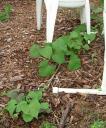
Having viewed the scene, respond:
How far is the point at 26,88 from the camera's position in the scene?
3586mm

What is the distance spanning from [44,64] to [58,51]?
0.57 ft

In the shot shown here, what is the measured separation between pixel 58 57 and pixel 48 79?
0.22 m

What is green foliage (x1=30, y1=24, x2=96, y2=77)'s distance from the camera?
369 cm

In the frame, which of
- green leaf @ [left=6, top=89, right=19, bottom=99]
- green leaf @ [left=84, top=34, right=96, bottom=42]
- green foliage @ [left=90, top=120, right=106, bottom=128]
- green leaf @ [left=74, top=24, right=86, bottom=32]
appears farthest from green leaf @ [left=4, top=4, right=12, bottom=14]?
green foliage @ [left=90, top=120, right=106, bottom=128]

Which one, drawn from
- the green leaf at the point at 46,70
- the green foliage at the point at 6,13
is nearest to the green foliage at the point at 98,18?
the green leaf at the point at 46,70

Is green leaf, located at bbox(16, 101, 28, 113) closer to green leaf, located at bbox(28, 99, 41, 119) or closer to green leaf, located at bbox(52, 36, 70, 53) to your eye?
green leaf, located at bbox(28, 99, 41, 119)

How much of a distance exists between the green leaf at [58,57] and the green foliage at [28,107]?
0.49 m

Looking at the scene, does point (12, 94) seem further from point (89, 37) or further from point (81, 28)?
point (81, 28)

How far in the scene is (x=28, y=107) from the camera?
10.4 feet

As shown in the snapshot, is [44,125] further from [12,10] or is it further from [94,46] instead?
[12,10]

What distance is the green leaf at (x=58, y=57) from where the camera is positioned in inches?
146

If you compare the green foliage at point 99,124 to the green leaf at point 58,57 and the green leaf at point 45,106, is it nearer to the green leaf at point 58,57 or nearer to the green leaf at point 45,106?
the green leaf at point 45,106

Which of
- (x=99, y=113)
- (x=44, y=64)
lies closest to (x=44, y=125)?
(x=99, y=113)

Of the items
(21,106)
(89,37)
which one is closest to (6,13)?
(89,37)
